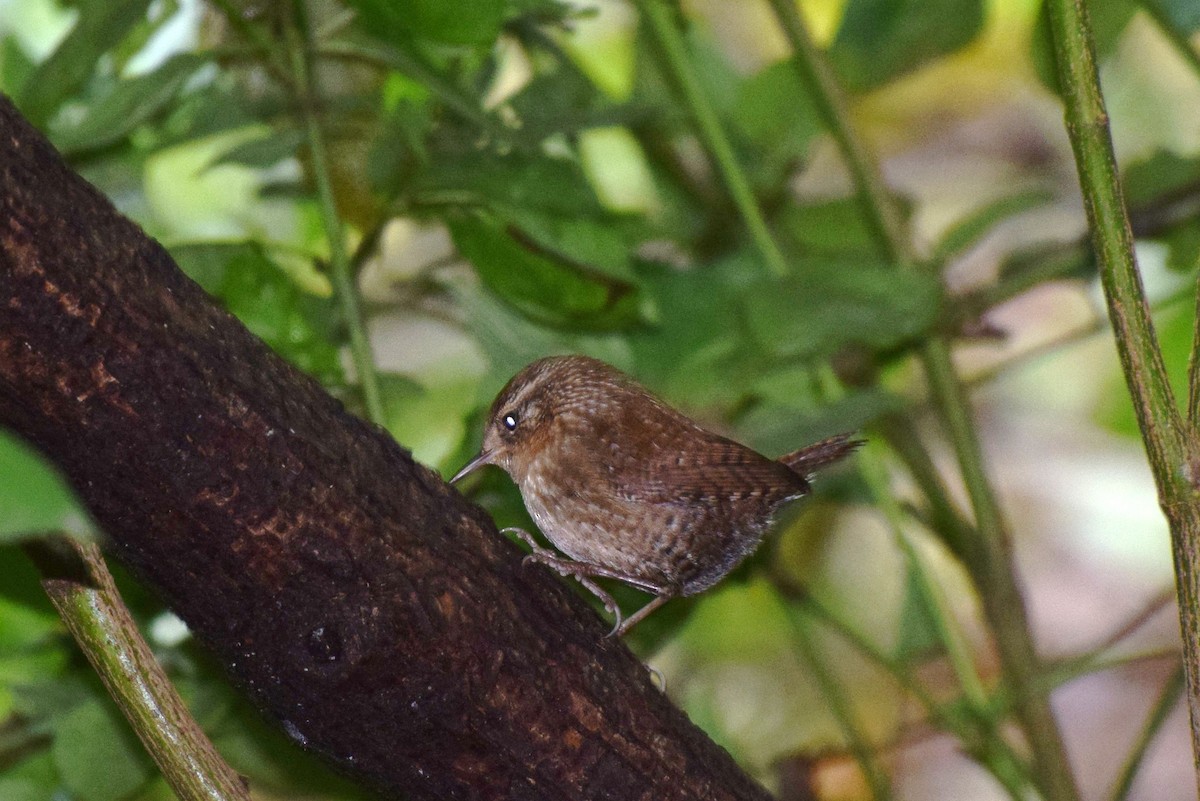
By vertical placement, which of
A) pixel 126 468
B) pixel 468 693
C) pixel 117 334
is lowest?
pixel 468 693

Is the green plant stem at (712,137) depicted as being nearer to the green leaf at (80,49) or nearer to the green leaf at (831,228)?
the green leaf at (831,228)

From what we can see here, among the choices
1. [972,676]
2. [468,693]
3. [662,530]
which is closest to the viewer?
[468,693]

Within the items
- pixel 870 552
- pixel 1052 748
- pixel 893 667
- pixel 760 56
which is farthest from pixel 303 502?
pixel 760 56

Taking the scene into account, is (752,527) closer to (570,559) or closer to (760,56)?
(570,559)

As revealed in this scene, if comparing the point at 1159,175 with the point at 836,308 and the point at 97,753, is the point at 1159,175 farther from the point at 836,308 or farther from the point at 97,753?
the point at 97,753

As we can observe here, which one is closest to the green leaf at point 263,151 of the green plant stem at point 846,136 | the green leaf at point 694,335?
the green leaf at point 694,335

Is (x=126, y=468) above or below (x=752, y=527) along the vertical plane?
above

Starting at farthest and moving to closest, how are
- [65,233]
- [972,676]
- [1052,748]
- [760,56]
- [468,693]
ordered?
[760,56], [1052,748], [972,676], [468,693], [65,233]

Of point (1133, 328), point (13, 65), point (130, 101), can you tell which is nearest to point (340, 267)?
point (130, 101)
